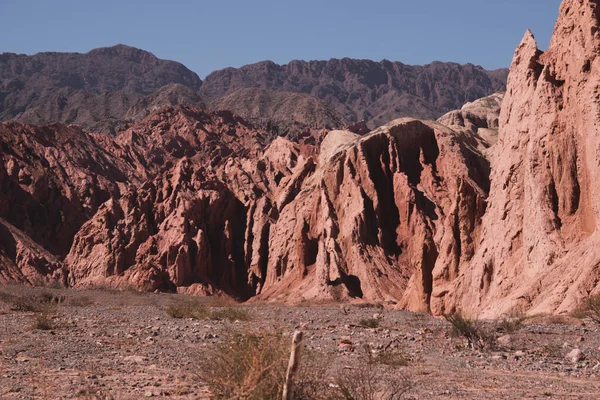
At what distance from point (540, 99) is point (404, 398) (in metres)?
23.6

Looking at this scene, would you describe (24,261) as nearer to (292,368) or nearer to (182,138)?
(292,368)

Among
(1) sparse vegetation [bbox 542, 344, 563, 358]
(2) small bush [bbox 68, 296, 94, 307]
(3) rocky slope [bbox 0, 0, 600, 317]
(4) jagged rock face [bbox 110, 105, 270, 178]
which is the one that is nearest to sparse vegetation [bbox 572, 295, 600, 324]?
(3) rocky slope [bbox 0, 0, 600, 317]

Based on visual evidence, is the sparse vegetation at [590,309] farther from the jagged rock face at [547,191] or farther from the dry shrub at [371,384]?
the dry shrub at [371,384]

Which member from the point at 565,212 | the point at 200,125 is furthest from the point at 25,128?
the point at 565,212

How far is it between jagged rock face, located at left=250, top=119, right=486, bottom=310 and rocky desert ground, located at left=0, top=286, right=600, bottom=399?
23068mm

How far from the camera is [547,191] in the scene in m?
30.3

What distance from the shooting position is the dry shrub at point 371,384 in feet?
34.4

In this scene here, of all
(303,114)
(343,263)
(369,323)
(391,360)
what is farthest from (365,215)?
(303,114)

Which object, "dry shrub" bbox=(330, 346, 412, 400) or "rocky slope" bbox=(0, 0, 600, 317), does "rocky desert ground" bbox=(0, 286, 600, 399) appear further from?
"rocky slope" bbox=(0, 0, 600, 317)

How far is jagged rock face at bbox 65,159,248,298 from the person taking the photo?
6134 cm

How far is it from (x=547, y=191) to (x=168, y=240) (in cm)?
3940

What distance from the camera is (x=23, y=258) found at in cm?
6781

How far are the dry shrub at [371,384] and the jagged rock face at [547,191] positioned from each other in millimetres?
12117

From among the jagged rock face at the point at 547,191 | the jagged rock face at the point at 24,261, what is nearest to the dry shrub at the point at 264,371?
the jagged rock face at the point at 547,191
